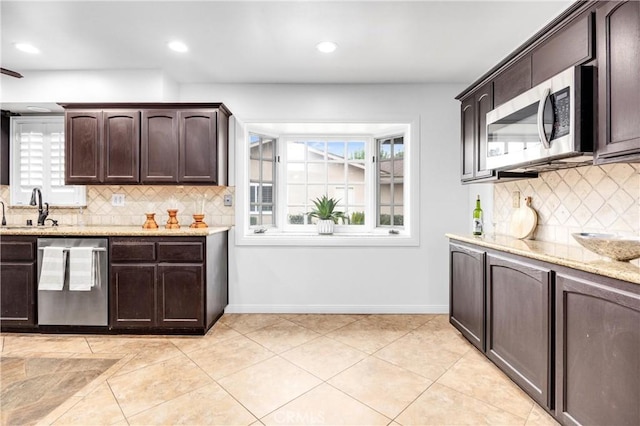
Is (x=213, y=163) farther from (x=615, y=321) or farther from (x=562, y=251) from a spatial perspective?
(x=615, y=321)

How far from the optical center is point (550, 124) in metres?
1.76

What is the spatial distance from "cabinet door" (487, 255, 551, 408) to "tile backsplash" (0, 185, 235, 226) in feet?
8.29

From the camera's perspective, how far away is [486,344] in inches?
93.5

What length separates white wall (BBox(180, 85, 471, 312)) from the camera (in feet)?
11.5

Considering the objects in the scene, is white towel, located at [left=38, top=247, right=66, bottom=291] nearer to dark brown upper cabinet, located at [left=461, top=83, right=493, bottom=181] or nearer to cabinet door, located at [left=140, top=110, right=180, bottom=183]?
cabinet door, located at [left=140, top=110, right=180, bottom=183]

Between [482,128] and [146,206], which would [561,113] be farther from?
[146,206]

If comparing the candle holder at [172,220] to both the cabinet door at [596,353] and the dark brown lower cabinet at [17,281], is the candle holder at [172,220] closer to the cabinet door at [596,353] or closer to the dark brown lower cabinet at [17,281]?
the dark brown lower cabinet at [17,281]

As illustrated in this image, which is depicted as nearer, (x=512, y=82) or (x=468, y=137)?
(x=512, y=82)

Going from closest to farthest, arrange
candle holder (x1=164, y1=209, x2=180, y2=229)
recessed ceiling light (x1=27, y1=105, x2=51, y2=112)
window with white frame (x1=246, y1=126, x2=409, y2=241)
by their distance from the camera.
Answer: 1. candle holder (x1=164, y1=209, x2=180, y2=229)
2. recessed ceiling light (x1=27, y1=105, x2=51, y2=112)
3. window with white frame (x1=246, y1=126, x2=409, y2=241)

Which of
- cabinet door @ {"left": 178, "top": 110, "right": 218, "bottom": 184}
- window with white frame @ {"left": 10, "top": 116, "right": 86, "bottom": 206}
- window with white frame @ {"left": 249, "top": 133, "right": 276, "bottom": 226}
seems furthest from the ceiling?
window with white frame @ {"left": 249, "top": 133, "right": 276, "bottom": 226}

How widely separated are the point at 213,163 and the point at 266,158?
32.6 inches

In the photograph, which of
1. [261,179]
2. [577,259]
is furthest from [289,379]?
[261,179]

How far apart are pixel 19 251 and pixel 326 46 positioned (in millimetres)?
3132

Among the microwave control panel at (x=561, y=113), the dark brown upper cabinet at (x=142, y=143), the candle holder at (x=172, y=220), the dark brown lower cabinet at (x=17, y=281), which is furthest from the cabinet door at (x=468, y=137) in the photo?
the dark brown lower cabinet at (x=17, y=281)
